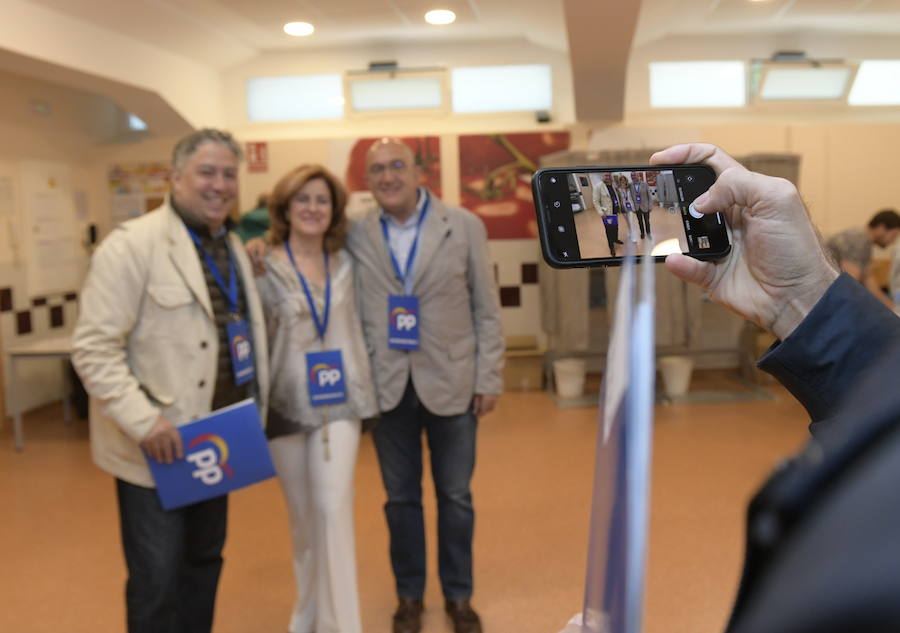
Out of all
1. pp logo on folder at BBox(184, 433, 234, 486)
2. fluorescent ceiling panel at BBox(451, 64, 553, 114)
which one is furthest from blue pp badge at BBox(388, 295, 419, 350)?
fluorescent ceiling panel at BBox(451, 64, 553, 114)

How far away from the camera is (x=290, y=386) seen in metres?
2.43

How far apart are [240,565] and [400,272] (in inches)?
58.5

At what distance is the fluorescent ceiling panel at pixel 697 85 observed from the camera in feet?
22.2

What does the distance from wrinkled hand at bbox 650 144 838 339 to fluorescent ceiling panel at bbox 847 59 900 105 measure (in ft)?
21.9

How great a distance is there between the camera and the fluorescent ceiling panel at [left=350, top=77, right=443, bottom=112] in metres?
6.63

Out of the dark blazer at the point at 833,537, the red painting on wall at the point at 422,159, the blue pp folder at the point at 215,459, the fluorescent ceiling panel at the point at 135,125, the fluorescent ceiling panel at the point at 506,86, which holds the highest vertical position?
the fluorescent ceiling panel at the point at 506,86

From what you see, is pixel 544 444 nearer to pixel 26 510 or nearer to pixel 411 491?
pixel 411 491

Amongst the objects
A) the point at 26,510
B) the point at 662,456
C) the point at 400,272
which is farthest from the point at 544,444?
the point at 26,510

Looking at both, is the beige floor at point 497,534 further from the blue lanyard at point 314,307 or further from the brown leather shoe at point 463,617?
the blue lanyard at point 314,307

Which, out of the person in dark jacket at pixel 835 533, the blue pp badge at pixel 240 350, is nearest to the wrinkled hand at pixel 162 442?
the blue pp badge at pixel 240 350

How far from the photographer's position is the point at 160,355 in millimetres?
2059

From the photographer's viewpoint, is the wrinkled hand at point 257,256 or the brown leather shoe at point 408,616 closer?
the wrinkled hand at point 257,256

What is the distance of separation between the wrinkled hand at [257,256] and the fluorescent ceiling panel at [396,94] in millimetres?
4425

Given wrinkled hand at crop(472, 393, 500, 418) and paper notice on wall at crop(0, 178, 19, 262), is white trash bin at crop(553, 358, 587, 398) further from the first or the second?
paper notice on wall at crop(0, 178, 19, 262)
